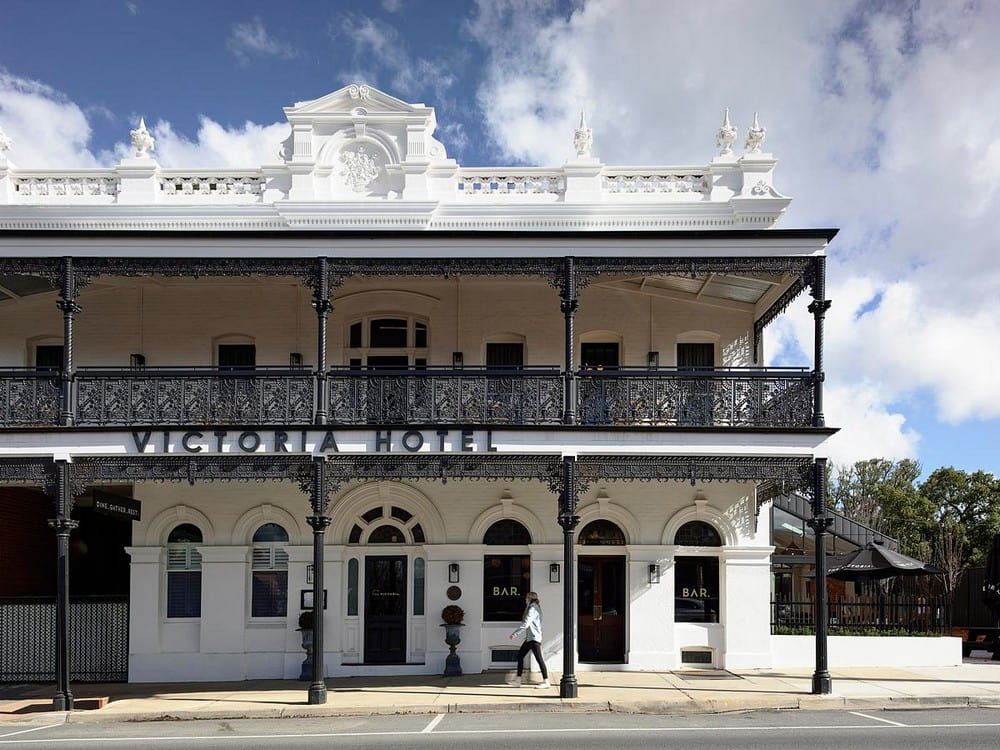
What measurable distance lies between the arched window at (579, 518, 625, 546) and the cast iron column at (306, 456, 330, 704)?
4.85 meters

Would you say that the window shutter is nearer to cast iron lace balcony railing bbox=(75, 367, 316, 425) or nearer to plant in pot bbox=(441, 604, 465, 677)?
cast iron lace balcony railing bbox=(75, 367, 316, 425)

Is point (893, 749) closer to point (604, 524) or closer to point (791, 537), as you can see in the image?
point (604, 524)

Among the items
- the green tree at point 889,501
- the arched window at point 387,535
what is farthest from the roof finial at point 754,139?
the green tree at point 889,501

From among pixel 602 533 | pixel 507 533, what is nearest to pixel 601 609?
pixel 602 533

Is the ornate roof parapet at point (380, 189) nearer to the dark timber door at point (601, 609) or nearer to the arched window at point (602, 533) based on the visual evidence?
the arched window at point (602, 533)

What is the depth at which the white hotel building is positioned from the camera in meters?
15.2

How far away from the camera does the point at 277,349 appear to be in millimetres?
18062

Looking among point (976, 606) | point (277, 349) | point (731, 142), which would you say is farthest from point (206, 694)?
point (976, 606)

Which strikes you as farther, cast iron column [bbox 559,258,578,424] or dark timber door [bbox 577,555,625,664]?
dark timber door [bbox 577,555,625,664]

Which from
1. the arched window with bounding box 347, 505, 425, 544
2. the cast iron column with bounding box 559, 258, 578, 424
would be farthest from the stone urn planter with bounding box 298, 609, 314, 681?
the cast iron column with bounding box 559, 258, 578, 424

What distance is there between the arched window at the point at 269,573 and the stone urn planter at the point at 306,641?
64 cm

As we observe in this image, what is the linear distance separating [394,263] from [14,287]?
7353 millimetres

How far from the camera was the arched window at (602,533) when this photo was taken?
17.5 m

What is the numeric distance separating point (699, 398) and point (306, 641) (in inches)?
299
